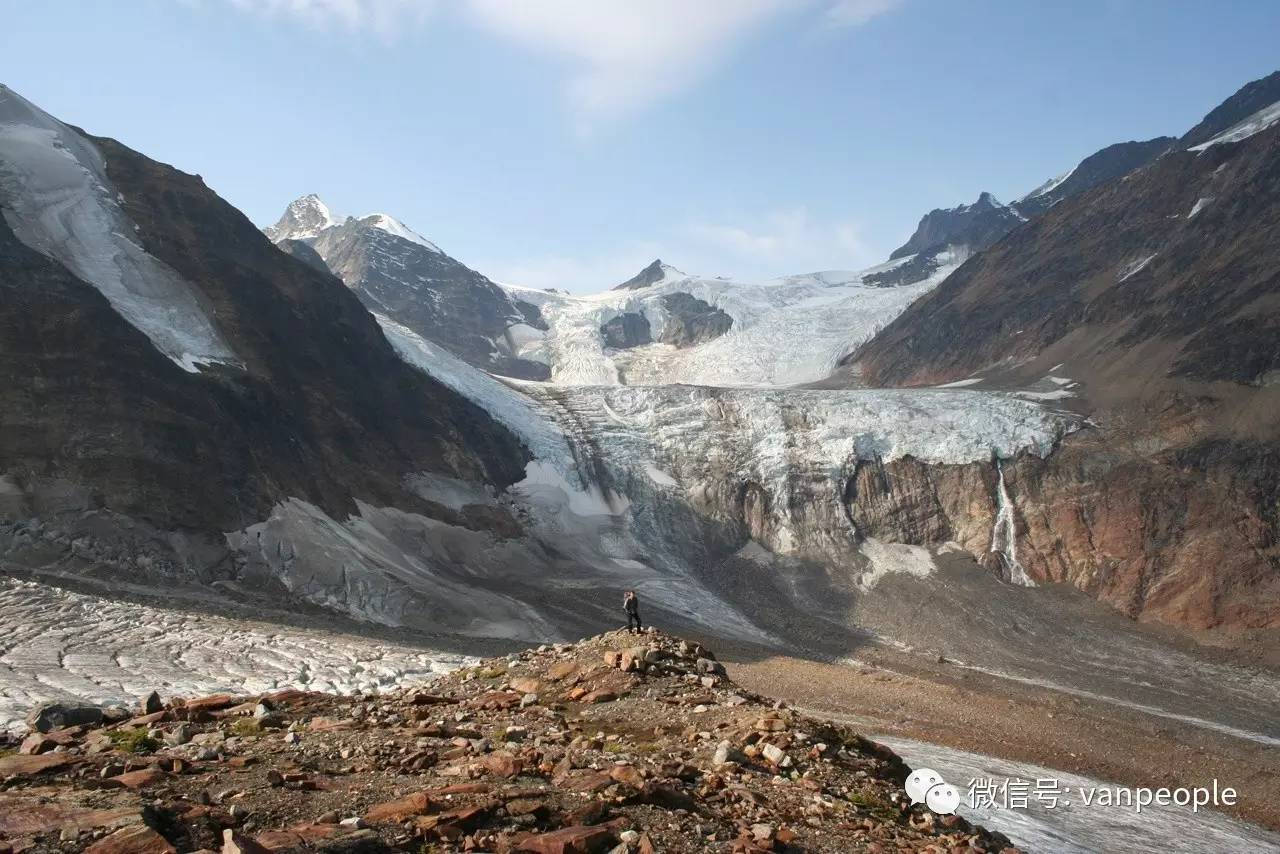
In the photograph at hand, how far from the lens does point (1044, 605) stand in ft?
170

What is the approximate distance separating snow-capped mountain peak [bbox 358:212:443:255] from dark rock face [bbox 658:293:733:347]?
5489 cm

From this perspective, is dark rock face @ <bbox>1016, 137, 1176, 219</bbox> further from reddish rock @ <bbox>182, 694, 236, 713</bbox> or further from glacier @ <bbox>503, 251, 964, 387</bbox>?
reddish rock @ <bbox>182, 694, 236, 713</bbox>

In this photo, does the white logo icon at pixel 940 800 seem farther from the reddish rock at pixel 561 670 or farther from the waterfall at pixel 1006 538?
the waterfall at pixel 1006 538

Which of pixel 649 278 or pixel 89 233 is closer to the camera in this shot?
pixel 89 233

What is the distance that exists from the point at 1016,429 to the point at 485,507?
122 feet

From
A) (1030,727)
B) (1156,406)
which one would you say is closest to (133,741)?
(1030,727)

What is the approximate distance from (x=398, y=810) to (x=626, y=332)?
484ft

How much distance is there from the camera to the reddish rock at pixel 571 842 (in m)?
6.79

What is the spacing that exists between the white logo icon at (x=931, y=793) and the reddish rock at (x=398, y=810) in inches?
214

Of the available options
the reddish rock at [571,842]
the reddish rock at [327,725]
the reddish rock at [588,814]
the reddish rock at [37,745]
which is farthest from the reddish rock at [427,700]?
the reddish rock at [571,842]

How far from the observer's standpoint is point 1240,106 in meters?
135

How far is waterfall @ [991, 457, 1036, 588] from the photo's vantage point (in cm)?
5588

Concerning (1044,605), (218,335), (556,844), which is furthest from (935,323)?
(556,844)

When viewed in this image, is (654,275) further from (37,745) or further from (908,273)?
(37,745)
